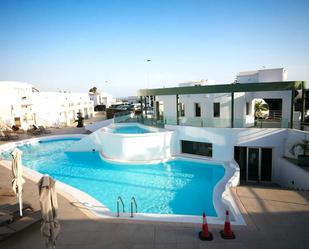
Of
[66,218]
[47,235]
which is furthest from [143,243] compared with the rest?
[66,218]

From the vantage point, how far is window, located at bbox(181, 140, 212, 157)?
1825cm

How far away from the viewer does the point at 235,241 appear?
701 cm

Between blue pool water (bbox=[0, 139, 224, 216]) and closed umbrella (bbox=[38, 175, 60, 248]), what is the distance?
552cm

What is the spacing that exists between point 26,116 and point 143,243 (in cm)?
3519

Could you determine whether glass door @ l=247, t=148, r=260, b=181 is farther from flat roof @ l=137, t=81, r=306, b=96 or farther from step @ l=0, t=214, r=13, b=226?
step @ l=0, t=214, r=13, b=226

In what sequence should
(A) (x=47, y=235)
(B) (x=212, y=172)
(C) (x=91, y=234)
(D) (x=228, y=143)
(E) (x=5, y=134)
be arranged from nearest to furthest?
(A) (x=47, y=235) < (C) (x=91, y=234) < (B) (x=212, y=172) < (D) (x=228, y=143) < (E) (x=5, y=134)

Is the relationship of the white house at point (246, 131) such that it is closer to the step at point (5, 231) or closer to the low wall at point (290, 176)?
the low wall at point (290, 176)

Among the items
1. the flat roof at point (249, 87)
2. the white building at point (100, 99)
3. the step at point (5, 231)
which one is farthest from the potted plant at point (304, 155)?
the white building at point (100, 99)

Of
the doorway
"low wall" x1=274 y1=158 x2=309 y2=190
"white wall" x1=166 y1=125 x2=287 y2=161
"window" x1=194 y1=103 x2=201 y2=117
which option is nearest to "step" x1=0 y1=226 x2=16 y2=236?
"low wall" x1=274 y1=158 x2=309 y2=190

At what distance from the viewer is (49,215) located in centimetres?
605

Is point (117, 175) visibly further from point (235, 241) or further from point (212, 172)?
point (235, 241)

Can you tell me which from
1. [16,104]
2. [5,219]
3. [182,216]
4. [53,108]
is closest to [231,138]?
[182,216]

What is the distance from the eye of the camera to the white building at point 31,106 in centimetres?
3300

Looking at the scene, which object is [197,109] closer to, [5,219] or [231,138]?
[231,138]
